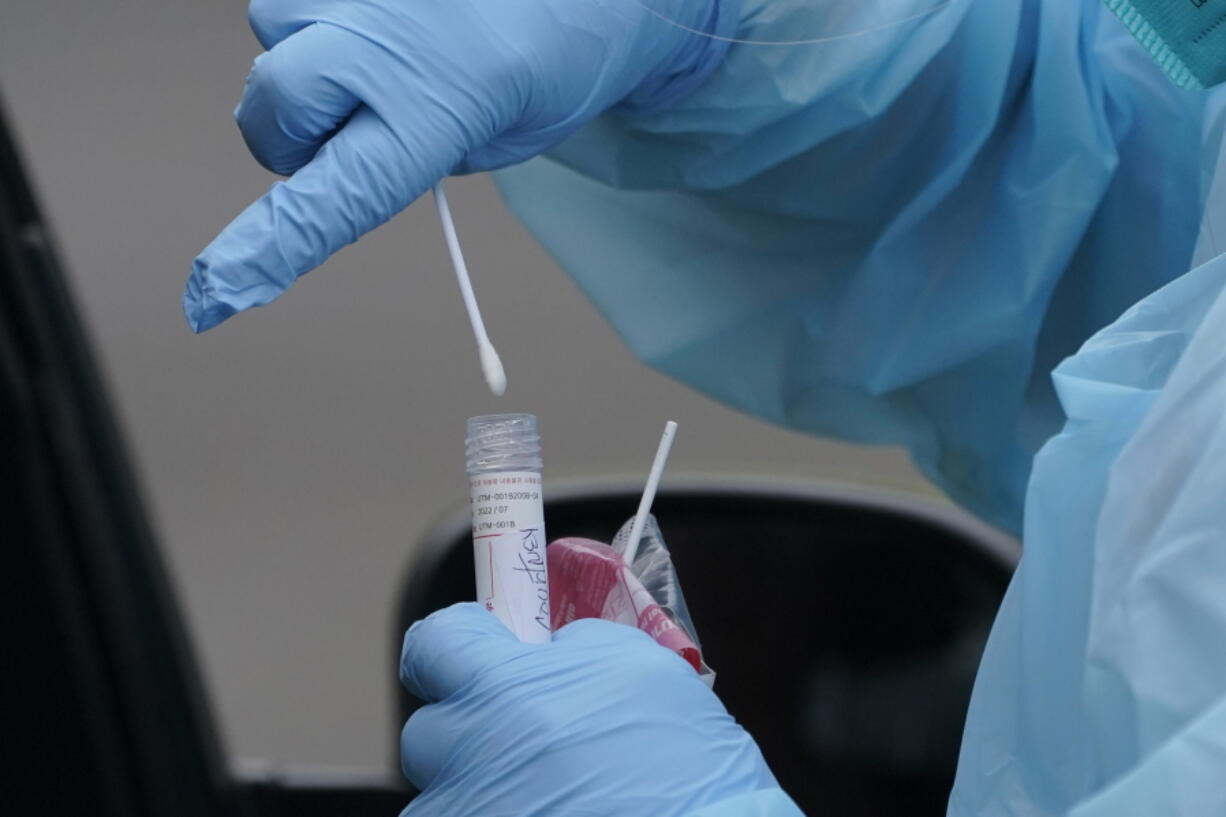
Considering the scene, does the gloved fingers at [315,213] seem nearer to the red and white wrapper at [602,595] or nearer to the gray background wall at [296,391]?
the red and white wrapper at [602,595]

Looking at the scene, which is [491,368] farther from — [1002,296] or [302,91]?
[1002,296]

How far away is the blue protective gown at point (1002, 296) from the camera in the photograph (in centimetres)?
49

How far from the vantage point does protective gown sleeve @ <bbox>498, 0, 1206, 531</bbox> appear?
2.76 feet

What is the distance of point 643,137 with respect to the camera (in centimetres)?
93

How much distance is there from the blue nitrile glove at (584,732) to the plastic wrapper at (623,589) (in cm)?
3

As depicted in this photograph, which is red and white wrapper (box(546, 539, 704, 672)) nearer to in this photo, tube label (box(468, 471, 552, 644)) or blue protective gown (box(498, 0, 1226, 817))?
tube label (box(468, 471, 552, 644))

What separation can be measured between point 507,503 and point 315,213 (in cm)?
19

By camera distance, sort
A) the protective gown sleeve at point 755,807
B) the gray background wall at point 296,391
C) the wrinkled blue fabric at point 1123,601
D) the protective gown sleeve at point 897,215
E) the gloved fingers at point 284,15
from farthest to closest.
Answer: the gray background wall at point 296,391
the protective gown sleeve at point 897,215
the gloved fingers at point 284,15
the protective gown sleeve at point 755,807
the wrinkled blue fabric at point 1123,601

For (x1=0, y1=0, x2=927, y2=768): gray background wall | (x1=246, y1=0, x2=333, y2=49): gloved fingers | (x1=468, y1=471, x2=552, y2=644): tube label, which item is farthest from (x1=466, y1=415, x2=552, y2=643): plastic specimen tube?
(x1=0, y1=0, x2=927, y2=768): gray background wall

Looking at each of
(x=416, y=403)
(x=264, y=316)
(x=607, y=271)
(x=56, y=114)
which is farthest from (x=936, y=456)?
(x=56, y=114)

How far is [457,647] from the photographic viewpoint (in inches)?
24.8

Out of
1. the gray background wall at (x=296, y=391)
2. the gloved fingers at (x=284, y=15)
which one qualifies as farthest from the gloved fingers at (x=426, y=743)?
the gray background wall at (x=296, y=391)

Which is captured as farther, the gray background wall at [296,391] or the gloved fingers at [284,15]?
the gray background wall at [296,391]

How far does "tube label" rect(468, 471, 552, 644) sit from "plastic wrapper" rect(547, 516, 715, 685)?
0.13 feet
